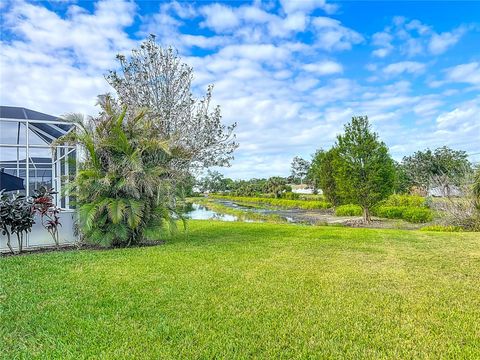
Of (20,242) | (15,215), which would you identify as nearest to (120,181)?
(15,215)

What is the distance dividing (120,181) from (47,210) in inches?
66.0

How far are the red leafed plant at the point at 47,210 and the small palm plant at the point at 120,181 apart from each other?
0.54 m

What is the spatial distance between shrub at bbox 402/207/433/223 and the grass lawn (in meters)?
14.0

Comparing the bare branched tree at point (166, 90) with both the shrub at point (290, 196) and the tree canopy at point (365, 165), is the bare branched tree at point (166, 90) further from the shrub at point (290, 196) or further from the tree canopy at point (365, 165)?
the shrub at point (290, 196)

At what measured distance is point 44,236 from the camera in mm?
7918

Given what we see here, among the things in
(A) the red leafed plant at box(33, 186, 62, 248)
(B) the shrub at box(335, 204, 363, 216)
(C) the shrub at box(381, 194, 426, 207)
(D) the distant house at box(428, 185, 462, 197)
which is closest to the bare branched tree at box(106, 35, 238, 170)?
(A) the red leafed plant at box(33, 186, 62, 248)

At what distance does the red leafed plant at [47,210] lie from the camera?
7250 mm

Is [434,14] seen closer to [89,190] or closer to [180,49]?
[180,49]

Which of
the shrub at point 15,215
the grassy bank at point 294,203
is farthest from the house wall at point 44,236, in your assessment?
the grassy bank at point 294,203

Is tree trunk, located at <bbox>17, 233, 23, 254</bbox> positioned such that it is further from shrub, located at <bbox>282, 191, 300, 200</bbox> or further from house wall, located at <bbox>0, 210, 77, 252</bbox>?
shrub, located at <bbox>282, 191, 300, 200</bbox>

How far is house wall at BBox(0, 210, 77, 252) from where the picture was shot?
752cm

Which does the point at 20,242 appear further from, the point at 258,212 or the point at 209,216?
the point at 258,212

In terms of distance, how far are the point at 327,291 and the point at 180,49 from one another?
1202cm

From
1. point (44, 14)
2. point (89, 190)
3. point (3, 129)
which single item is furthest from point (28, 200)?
point (44, 14)
